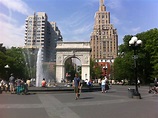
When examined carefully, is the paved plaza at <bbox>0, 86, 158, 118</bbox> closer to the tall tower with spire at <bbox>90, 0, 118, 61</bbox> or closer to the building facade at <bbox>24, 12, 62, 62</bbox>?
the building facade at <bbox>24, 12, 62, 62</bbox>

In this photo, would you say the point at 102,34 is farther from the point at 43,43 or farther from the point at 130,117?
the point at 130,117

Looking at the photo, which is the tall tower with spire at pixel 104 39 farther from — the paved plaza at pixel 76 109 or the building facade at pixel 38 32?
the paved plaza at pixel 76 109

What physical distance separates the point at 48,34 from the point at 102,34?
115ft

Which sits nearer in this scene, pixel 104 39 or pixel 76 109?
pixel 76 109

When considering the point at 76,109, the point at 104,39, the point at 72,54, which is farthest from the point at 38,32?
the point at 76,109

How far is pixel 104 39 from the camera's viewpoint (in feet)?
518

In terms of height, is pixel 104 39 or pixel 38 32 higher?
pixel 38 32

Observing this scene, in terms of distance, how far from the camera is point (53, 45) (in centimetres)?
15450

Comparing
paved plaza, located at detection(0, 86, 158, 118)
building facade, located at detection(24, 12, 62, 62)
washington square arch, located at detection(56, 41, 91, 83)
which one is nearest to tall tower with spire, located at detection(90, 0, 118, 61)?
building facade, located at detection(24, 12, 62, 62)

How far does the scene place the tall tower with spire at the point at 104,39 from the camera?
15612 centimetres

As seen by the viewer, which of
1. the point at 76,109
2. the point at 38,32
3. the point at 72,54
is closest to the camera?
the point at 76,109

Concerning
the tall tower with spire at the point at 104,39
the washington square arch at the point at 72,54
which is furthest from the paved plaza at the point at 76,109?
the tall tower with spire at the point at 104,39

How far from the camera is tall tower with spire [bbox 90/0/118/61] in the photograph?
512 feet

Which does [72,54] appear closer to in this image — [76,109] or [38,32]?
[38,32]
